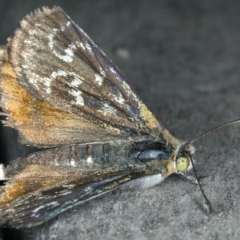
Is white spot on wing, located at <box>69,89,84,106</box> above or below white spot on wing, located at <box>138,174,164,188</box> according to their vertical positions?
above

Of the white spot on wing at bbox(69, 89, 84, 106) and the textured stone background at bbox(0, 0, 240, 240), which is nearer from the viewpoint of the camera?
the textured stone background at bbox(0, 0, 240, 240)

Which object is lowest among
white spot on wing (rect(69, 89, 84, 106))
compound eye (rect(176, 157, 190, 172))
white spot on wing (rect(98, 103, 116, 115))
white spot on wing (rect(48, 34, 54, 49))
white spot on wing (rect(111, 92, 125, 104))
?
compound eye (rect(176, 157, 190, 172))

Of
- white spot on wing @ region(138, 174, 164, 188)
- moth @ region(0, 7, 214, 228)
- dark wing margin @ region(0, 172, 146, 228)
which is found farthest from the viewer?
white spot on wing @ region(138, 174, 164, 188)

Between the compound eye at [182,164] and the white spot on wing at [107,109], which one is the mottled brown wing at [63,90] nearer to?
the white spot on wing at [107,109]

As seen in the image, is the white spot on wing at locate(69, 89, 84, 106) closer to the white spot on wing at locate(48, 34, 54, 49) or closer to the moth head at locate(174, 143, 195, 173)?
the white spot on wing at locate(48, 34, 54, 49)

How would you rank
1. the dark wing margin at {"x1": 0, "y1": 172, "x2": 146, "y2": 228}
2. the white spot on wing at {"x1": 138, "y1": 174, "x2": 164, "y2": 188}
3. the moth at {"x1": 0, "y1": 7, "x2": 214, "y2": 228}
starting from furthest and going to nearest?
the white spot on wing at {"x1": 138, "y1": 174, "x2": 164, "y2": 188}
the moth at {"x1": 0, "y1": 7, "x2": 214, "y2": 228}
the dark wing margin at {"x1": 0, "y1": 172, "x2": 146, "y2": 228}

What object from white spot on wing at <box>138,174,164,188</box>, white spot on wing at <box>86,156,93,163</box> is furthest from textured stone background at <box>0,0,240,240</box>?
white spot on wing at <box>86,156,93,163</box>

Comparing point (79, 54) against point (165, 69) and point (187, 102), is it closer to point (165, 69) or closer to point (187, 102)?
point (187, 102)

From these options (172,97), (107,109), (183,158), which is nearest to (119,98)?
(107,109)

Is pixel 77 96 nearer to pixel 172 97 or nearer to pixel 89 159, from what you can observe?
pixel 89 159
